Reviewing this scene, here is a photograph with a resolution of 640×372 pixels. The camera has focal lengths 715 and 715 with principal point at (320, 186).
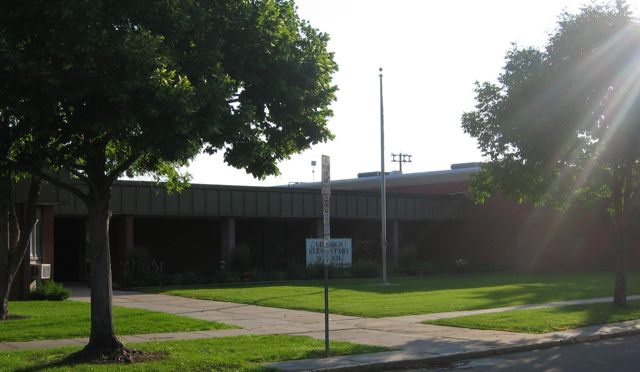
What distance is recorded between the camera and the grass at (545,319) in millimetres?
16438

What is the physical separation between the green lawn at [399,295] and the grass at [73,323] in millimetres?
4917

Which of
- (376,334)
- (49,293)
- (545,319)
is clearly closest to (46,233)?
(49,293)

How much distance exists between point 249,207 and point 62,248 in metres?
11.2

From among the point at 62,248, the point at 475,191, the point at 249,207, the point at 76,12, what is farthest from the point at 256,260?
the point at 76,12

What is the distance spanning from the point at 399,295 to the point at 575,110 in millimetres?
9583

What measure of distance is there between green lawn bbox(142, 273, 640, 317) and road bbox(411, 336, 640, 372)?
632cm

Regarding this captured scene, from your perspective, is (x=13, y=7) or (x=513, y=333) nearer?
(x=13, y=7)

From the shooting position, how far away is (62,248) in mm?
39562

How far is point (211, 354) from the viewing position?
470 inches

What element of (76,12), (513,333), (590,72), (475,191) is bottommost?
(513,333)

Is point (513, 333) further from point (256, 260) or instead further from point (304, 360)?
point (256, 260)

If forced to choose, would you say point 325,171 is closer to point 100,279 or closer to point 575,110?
point 100,279

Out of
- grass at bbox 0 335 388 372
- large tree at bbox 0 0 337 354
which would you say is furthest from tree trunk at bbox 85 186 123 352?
grass at bbox 0 335 388 372

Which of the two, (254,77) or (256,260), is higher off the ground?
(254,77)
